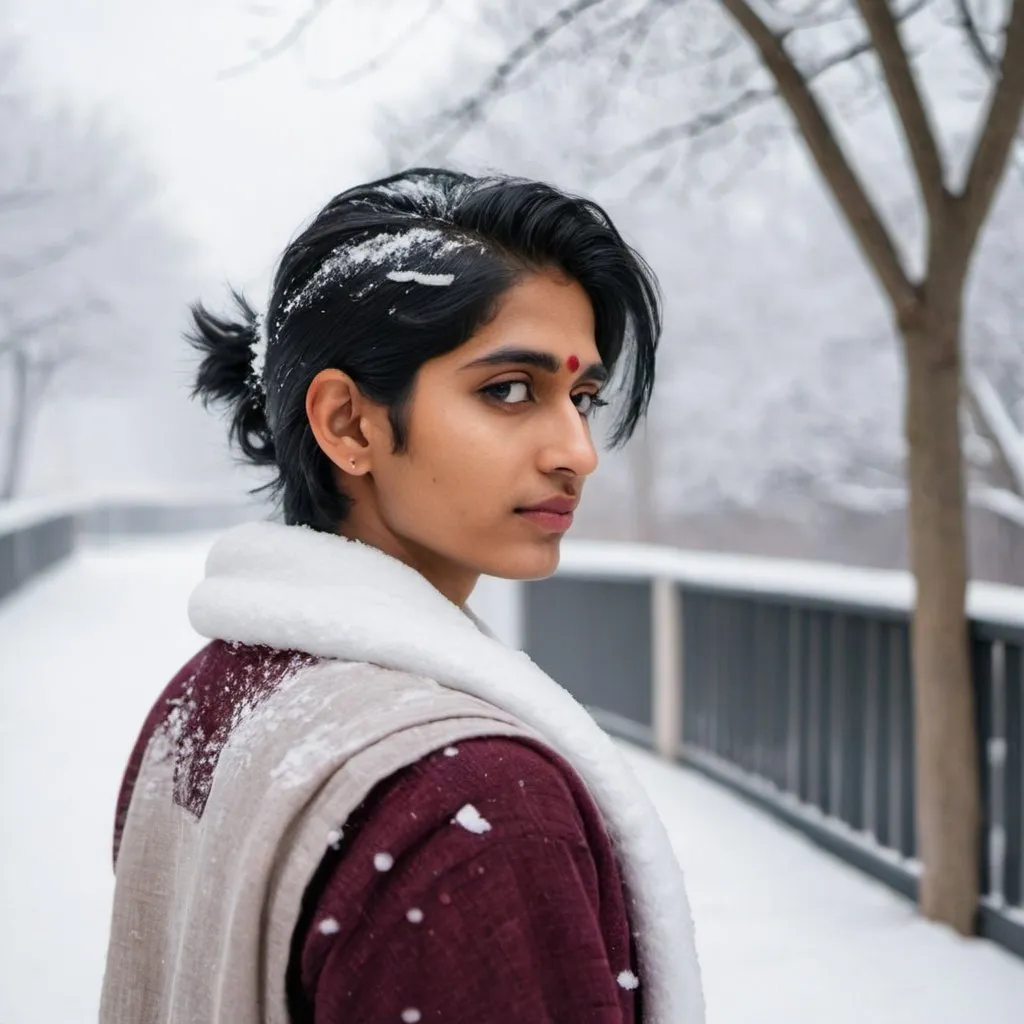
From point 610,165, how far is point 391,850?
14.9ft

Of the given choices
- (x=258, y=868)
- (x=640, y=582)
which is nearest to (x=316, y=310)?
(x=258, y=868)

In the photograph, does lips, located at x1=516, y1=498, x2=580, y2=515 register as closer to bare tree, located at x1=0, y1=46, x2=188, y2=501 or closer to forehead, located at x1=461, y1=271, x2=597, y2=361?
forehead, located at x1=461, y1=271, x2=597, y2=361

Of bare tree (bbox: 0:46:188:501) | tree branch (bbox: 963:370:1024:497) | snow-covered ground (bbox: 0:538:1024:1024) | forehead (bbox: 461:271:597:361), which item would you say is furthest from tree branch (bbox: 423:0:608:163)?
bare tree (bbox: 0:46:188:501)

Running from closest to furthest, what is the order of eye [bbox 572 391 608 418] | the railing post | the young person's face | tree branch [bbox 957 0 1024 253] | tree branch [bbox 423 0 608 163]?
the young person's face → eye [bbox 572 391 608 418] → tree branch [bbox 957 0 1024 253] → tree branch [bbox 423 0 608 163] → the railing post

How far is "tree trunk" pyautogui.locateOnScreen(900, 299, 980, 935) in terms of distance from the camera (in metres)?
3.26

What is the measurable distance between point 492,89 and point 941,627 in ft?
8.44

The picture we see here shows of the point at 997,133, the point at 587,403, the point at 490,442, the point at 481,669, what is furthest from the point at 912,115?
the point at 481,669

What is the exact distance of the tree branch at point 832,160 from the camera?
11.0 feet

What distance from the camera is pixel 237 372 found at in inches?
49.8

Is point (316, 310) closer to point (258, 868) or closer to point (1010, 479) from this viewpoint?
point (258, 868)

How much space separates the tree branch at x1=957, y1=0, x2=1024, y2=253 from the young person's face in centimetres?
276

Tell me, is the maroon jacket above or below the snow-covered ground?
above

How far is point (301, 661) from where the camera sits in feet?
2.98

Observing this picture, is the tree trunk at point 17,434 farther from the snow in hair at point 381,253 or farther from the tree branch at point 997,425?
the snow in hair at point 381,253
